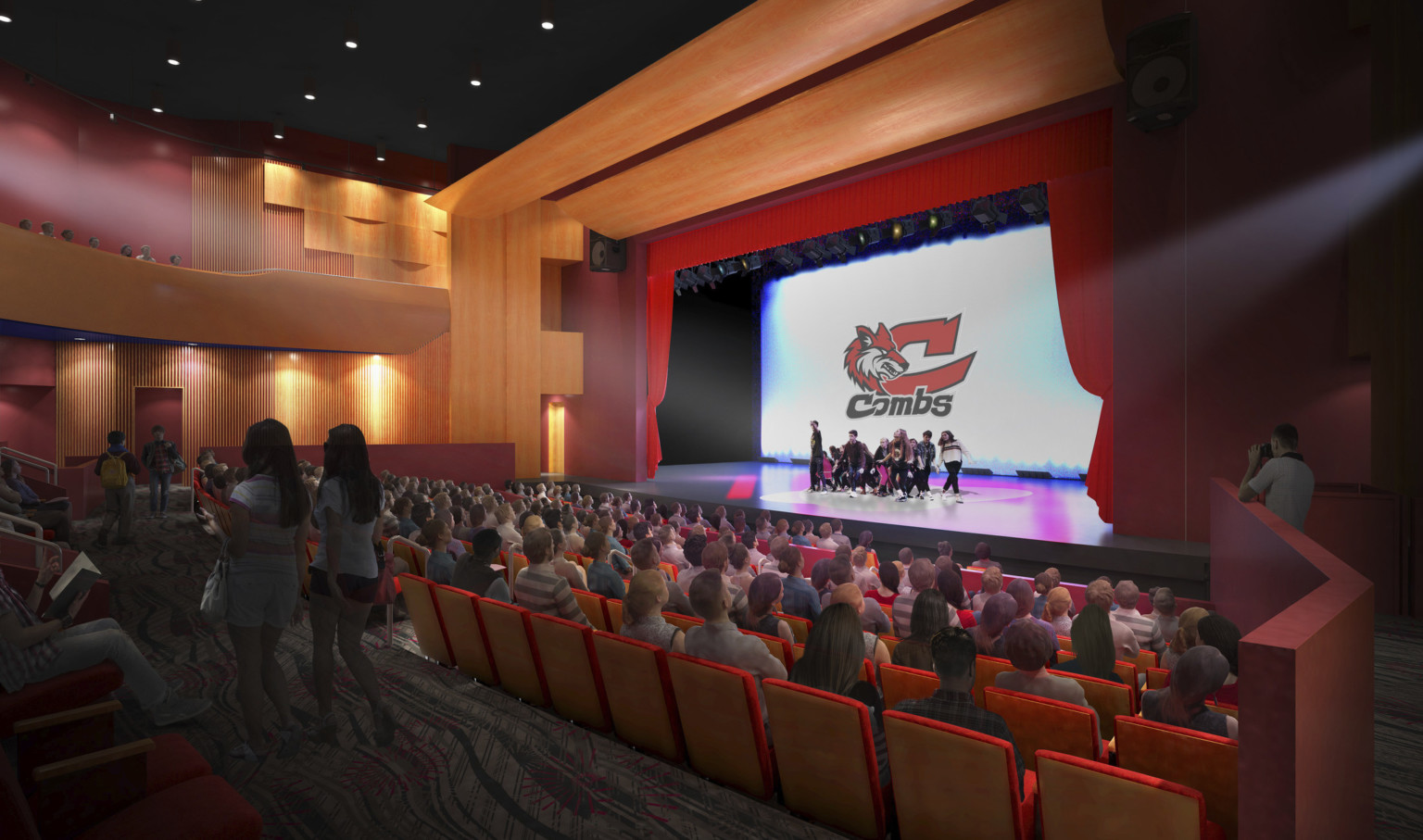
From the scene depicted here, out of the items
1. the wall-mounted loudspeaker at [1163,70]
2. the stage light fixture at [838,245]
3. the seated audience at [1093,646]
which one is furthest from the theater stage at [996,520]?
the seated audience at [1093,646]

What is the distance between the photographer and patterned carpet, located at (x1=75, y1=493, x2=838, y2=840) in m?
2.25

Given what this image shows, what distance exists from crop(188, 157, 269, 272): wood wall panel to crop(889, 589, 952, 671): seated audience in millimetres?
13947

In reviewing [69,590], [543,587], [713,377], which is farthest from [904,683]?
[713,377]

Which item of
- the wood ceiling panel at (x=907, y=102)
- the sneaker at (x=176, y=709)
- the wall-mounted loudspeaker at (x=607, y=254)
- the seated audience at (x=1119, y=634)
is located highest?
the wood ceiling panel at (x=907, y=102)

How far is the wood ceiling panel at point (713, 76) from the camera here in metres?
6.71

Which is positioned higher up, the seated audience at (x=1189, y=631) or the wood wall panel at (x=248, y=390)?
the wood wall panel at (x=248, y=390)

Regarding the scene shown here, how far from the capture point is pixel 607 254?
1317 cm

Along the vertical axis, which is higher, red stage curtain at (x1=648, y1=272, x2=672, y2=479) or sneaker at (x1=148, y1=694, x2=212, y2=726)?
red stage curtain at (x1=648, y1=272, x2=672, y2=479)

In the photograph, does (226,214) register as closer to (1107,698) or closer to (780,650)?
(780,650)

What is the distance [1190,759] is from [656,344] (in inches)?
472

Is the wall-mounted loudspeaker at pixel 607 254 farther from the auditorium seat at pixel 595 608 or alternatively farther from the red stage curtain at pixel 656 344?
the auditorium seat at pixel 595 608

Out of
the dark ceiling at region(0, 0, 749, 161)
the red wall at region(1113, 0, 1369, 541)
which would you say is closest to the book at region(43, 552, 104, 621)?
the dark ceiling at region(0, 0, 749, 161)

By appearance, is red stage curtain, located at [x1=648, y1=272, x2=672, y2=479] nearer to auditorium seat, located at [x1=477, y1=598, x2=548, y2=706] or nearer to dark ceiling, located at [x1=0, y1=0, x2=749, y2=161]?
dark ceiling, located at [x1=0, y1=0, x2=749, y2=161]

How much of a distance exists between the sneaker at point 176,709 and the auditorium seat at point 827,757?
8.37ft
